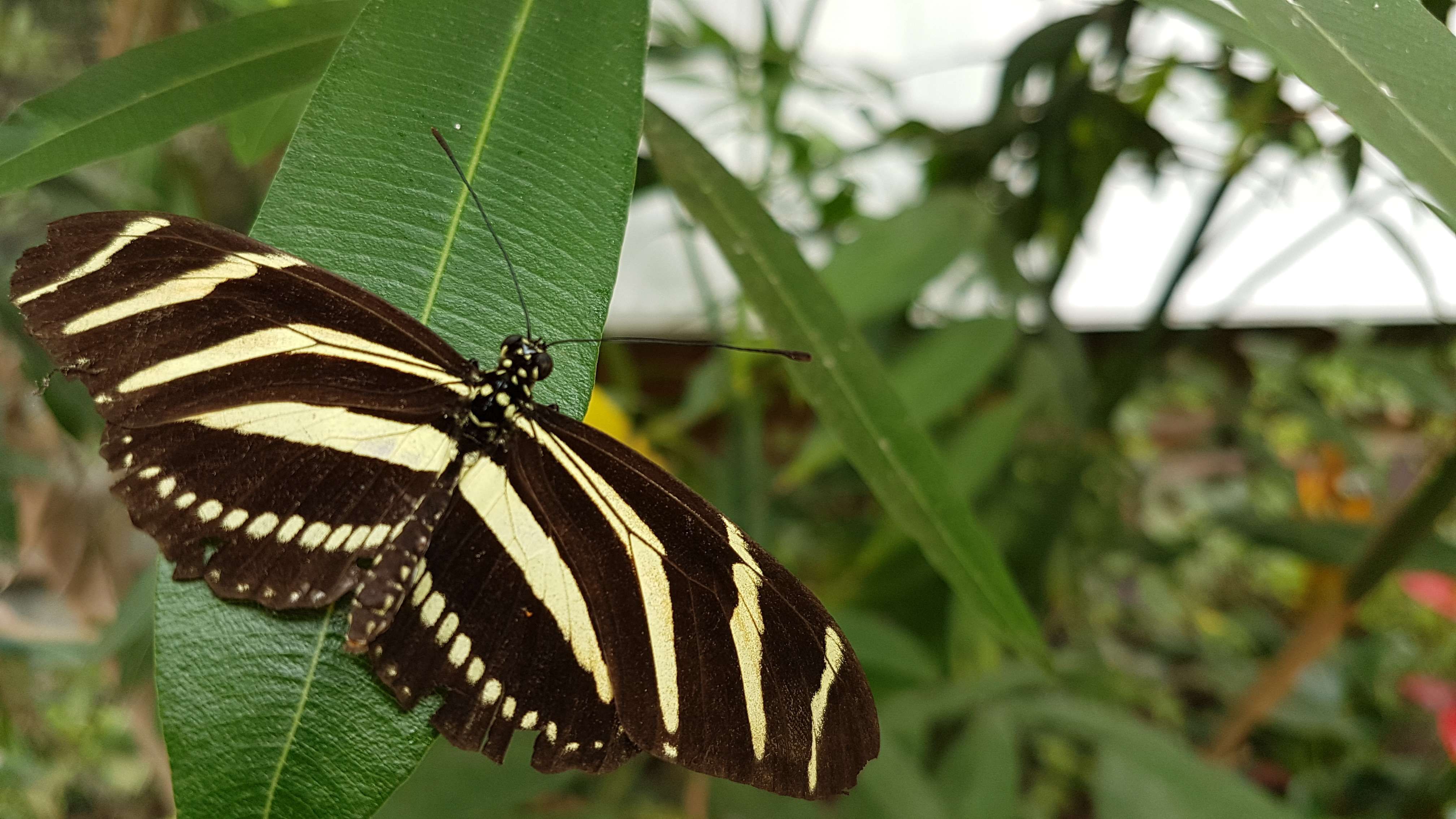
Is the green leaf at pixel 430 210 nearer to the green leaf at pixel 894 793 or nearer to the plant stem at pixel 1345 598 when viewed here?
the green leaf at pixel 894 793

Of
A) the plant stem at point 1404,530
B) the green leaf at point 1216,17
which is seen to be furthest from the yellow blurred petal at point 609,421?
the plant stem at point 1404,530

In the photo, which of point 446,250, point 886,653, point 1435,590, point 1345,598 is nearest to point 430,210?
point 446,250

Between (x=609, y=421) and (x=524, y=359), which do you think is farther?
(x=609, y=421)

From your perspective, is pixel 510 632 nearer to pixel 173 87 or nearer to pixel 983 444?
pixel 173 87

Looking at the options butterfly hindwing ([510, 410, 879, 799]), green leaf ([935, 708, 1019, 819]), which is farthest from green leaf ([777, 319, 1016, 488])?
butterfly hindwing ([510, 410, 879, 799])

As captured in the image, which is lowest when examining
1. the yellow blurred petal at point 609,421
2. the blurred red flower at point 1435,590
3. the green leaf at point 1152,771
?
the green leaf at point 1152,771

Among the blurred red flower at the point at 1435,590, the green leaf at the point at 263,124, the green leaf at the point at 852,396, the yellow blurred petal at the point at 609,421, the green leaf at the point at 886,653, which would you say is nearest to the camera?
the green leaf at the point at 852,396

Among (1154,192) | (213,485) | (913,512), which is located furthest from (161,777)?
(1154,192)
